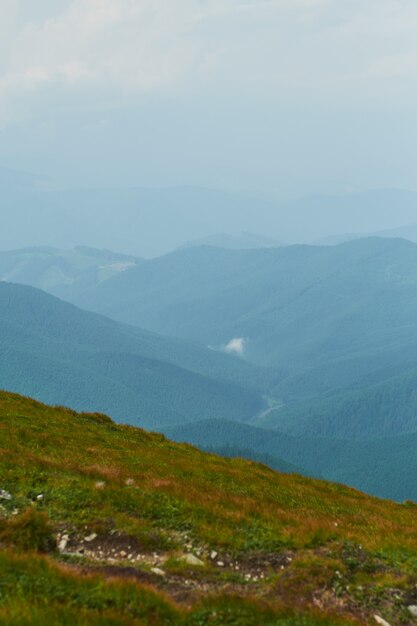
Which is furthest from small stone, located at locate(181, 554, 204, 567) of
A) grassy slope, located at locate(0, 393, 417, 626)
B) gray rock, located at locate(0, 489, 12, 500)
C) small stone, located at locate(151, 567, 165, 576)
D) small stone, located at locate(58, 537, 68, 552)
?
gray rock, located at locate(0, 489, 12, 500)

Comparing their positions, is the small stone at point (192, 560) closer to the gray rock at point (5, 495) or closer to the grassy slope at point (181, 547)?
the grassy slope at point (181, 547)

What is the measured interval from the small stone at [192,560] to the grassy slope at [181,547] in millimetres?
259

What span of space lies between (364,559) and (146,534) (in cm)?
632

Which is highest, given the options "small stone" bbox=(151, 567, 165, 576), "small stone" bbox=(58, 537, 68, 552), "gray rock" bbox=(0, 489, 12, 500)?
"gray rock" bbox=(0, 489, 12, 500)

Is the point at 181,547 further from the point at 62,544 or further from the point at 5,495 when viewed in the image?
the point at 5,495

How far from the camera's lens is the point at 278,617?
386 inches

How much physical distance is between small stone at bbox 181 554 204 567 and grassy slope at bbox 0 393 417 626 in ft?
0.85

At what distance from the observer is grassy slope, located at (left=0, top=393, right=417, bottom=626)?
31.6 feet

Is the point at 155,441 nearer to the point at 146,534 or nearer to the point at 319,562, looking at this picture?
the point at 146,534

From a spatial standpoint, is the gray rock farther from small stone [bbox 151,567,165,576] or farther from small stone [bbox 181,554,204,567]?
small stone [bbox 181,554,204,567]

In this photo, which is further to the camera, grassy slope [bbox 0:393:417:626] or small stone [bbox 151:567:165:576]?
small stone [bbox 151:567:165:576]

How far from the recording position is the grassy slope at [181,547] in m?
9.62

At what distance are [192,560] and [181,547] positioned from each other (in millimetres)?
1108

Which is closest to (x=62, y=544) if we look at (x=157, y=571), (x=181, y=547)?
(x=157, y=571)
